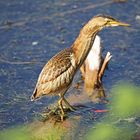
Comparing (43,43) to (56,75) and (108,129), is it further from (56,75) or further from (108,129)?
(108,129)

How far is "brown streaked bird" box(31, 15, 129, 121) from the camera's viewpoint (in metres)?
6.16

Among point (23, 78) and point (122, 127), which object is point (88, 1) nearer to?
point (23, 78)

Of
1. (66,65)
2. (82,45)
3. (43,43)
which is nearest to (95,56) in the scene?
(82,45)

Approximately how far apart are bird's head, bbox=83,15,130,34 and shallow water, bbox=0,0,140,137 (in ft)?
2.80

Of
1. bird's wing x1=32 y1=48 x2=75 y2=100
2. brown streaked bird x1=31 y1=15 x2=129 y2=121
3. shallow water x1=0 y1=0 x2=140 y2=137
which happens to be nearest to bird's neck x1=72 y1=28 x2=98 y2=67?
brown streaked bird x1=31 y1=15 x2=129 y2=121

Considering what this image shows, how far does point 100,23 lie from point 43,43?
192 centimetres

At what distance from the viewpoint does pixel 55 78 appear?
619 centimetres

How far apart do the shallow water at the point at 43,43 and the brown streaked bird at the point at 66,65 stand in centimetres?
42

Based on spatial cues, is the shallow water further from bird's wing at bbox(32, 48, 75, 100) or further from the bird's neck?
the bird's neck

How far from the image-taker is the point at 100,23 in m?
6.20

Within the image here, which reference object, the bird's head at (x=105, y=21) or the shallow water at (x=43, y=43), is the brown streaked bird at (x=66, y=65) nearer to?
the bird's head at (x=105, y=21)

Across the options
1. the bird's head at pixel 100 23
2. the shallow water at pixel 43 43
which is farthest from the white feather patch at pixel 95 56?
the bird's head at pixel 100 23

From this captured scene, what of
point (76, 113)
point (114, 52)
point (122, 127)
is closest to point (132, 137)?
point (122, 127)

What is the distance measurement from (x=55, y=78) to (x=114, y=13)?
2637 millimetres
